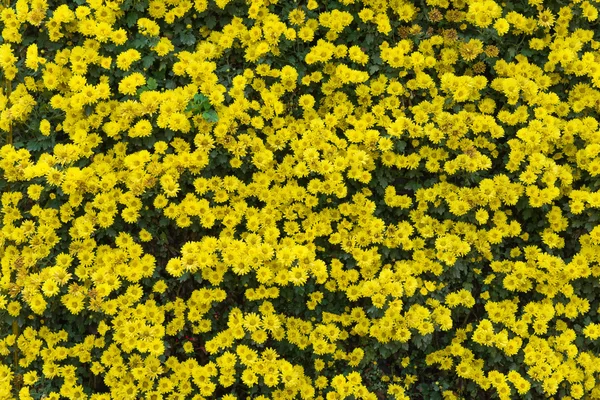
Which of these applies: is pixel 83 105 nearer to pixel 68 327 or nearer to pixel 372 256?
pixel 68 327

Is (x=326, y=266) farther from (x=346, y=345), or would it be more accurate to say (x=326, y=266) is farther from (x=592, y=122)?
(x=592, y=122)

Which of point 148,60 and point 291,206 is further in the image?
point 148,60

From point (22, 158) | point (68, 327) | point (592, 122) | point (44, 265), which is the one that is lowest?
point (68, 327)

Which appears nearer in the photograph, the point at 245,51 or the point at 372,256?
the point at 372,256

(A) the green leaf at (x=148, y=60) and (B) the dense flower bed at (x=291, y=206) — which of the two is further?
(A) the green leaf at (x=148, y=60)

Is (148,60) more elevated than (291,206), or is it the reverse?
(148,60)

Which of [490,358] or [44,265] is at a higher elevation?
[490,358]

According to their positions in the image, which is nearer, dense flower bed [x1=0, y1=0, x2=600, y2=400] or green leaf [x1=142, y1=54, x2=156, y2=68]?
dense flower bed [x1=0, y1=0, x2=600, y2=400]

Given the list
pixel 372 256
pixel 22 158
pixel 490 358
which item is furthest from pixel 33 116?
pixel 490 358
